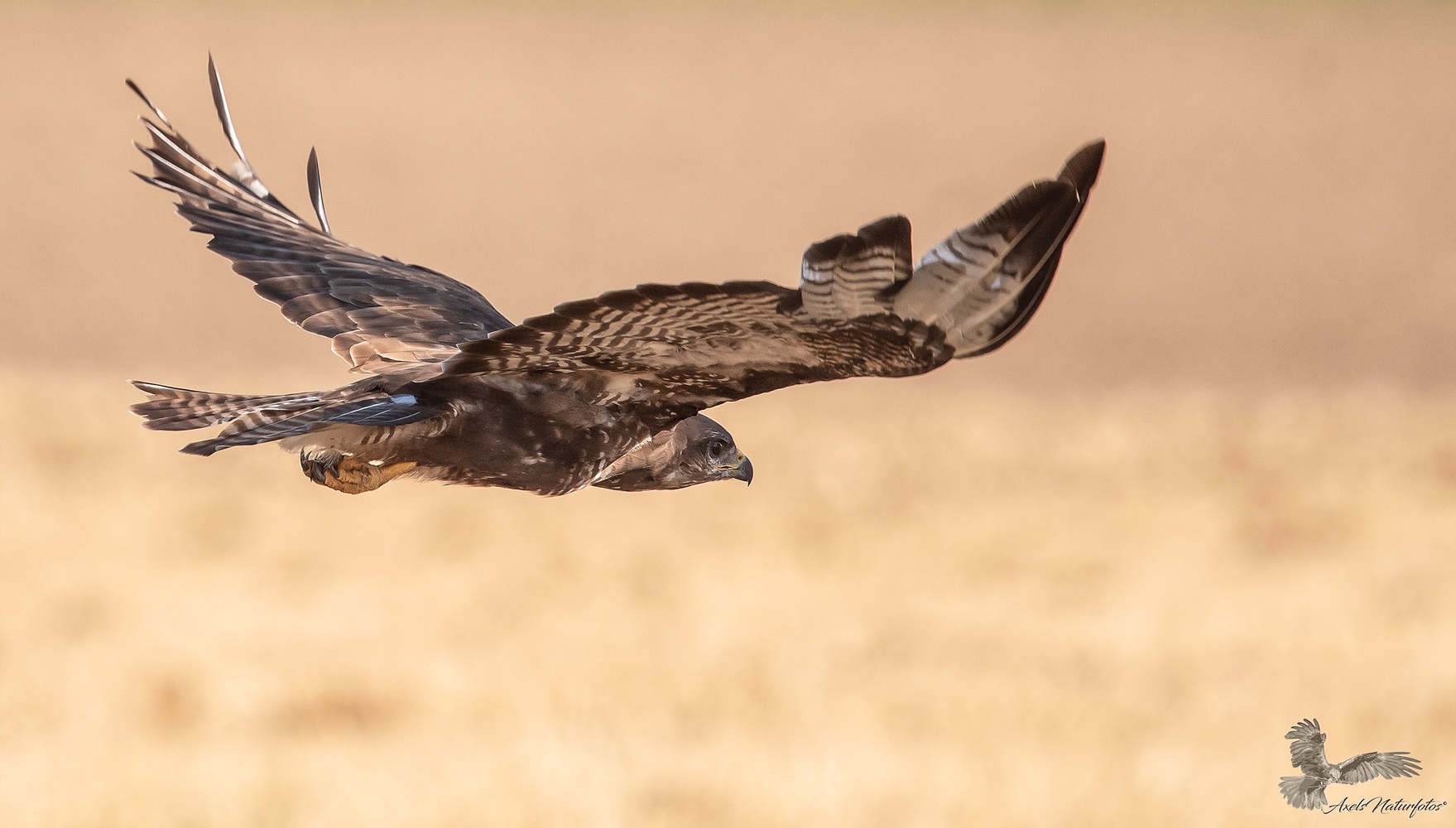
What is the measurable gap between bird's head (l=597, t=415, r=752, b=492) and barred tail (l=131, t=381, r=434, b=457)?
0.66 metres

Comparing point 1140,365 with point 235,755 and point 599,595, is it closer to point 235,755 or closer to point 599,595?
point 599,595

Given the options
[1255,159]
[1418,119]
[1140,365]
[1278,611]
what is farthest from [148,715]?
[1418,119]

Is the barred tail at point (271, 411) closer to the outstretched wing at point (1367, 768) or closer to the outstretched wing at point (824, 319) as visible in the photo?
the outstretched wing at point (824, 319)

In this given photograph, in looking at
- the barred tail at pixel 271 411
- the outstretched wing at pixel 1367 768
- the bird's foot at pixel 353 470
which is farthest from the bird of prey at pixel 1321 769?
the barred tail at pixel 271 411

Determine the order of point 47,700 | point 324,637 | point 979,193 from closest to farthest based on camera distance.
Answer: point 47,700 < point 324,637 < point 979,193

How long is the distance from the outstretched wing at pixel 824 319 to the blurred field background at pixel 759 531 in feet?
18.6

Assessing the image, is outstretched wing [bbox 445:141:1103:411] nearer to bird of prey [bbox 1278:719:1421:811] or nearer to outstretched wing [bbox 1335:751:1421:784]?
bird of prey [bbox 1278:719:1421:811]

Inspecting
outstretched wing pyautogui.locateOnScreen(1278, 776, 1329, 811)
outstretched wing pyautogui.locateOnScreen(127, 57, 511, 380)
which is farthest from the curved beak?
outstretched wing pyautogui.locateOnScreen(1278, 776, 1329, 811)

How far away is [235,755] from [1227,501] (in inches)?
329

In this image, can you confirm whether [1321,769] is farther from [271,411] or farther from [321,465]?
[271,411]

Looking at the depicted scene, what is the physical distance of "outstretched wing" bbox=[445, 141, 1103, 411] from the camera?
324cm

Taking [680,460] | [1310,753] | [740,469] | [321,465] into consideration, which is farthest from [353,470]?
[1310,753]

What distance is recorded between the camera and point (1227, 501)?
1397 cm

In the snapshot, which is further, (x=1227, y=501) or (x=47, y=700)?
(x=1227, y=501)
